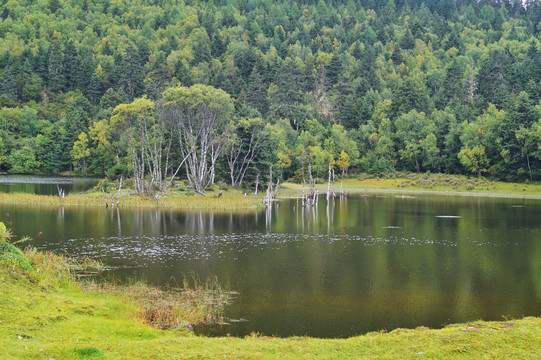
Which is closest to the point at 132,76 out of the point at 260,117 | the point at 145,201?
the point at 260,117

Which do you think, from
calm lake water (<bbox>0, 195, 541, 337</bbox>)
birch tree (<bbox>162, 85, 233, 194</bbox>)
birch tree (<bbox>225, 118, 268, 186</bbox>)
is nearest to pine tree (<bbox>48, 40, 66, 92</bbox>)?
birch tree (<bbox>225, 118, 268, 186</bbox>)

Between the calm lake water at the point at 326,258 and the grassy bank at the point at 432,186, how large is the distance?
37.3m

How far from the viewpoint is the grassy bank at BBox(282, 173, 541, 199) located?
98.8 m

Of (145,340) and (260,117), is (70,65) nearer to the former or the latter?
(260,117)

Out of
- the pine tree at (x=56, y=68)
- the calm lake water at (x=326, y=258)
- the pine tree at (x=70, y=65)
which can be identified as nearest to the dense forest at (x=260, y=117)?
the pine tree at (x=56, y=68)

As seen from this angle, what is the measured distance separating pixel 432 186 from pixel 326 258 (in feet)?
261

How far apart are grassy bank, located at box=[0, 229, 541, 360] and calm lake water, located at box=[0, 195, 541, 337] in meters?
3.72

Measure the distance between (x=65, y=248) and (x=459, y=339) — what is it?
28554 mm

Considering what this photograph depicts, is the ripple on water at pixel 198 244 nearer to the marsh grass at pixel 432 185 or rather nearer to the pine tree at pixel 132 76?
the marsh grass at pixel 432 185

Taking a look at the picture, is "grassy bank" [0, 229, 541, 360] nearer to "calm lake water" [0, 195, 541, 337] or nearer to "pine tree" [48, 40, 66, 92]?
"calm lake water" [0, 195, 541, 337]

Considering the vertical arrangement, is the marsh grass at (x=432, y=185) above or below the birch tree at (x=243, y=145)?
below

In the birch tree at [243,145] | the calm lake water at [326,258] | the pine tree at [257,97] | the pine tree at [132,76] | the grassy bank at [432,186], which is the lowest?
the calm lake water at [326,258]

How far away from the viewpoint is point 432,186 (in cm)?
10800

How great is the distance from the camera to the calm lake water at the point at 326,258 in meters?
22.4
